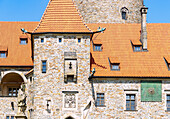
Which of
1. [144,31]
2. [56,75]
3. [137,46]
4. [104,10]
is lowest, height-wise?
[56,75]

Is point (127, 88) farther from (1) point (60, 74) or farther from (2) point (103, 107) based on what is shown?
(1) point (60, 74)

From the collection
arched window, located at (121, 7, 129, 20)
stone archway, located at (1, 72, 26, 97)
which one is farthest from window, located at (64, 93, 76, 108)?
arched window, located at (121, 7, 129, 20)

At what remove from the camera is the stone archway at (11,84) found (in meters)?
43.2

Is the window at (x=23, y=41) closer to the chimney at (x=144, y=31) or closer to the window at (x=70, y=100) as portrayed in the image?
the window at (x=70, y=100)

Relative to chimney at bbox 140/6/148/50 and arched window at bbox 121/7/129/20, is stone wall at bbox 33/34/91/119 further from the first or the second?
arched window at bbox 121/7/129/20

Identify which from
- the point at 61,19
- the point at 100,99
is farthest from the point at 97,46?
the point at 100,99

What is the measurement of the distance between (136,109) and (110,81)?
2751 mm

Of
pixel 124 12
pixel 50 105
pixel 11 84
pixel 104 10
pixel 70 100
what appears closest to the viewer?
pixel 50 105

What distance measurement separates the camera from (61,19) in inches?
1569

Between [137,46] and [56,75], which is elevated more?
[137,46]

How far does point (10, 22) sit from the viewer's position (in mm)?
46875

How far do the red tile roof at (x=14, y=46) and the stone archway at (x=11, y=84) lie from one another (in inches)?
54.8

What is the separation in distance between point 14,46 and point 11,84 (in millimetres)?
3131

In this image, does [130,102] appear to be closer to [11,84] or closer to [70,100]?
[70,100]
